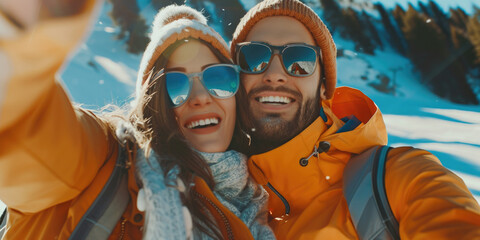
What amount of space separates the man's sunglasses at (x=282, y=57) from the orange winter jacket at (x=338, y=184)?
0.32 m

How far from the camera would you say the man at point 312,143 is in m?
1.23

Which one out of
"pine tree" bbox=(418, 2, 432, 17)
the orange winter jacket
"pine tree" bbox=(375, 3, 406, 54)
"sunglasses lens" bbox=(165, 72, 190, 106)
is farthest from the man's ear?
"pine tree" bbox=(418, 2, 432, 17)

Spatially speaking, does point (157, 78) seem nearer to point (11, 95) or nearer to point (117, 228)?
point (117, 228)

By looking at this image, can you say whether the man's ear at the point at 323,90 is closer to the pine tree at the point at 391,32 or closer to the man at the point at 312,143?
the man at the point at 312,143

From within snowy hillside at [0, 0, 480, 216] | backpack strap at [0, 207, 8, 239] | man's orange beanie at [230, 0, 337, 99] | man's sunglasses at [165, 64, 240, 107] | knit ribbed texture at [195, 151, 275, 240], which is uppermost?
man's orange beanie at [230, 0, 337, 99]

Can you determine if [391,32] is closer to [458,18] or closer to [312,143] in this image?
[458,18]

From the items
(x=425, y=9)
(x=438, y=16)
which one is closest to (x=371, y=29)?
(x=425, y=9)

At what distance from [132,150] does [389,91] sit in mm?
12240

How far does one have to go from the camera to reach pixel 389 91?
39.0 feet

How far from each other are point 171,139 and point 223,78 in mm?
449

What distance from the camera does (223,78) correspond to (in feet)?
5.74

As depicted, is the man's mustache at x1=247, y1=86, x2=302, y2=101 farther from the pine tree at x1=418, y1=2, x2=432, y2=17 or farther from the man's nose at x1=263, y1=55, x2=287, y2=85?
the pine tree at x1=418, y1=2, x2=432, y2=17

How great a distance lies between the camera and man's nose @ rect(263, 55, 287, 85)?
1.97 meters

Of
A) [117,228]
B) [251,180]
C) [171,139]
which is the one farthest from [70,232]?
[251,180]
